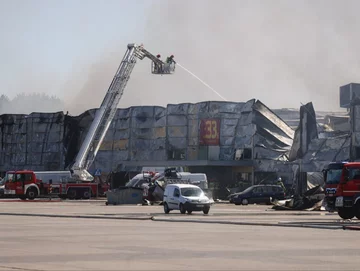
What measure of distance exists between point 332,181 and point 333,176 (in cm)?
27

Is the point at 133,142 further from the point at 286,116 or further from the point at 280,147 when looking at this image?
the point at 286,116

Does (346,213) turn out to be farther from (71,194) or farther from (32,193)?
(71,194)

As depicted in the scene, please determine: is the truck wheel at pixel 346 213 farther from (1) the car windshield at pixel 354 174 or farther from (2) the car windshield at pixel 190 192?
(2) the car windshield at pixel 190 192

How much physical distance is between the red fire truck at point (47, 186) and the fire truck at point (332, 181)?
1469 inches

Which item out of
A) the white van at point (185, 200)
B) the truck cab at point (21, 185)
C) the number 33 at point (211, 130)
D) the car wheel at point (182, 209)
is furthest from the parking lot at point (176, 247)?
the number 33 at point (211, 130)

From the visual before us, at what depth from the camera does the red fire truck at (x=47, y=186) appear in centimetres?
7112

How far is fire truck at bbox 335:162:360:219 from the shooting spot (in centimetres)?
3594

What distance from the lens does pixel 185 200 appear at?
140 feet

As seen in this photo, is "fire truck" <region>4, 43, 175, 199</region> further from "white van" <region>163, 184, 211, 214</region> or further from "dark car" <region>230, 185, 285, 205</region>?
"white van" <region>163, 184, 211, 214</region>

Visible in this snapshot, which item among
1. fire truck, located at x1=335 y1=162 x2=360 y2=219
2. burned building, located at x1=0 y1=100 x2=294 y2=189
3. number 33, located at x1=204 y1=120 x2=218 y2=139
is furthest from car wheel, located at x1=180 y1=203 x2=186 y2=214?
number 33, located at x1=204 y1=120 x2=218 y2=139

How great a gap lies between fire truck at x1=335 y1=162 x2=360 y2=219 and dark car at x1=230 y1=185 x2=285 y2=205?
25.9 m

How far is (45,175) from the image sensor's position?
79500 millimetres

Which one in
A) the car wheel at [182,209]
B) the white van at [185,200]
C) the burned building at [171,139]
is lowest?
the car wheel at [182,209]

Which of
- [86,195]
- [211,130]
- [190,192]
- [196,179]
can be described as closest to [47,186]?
[86,195]
